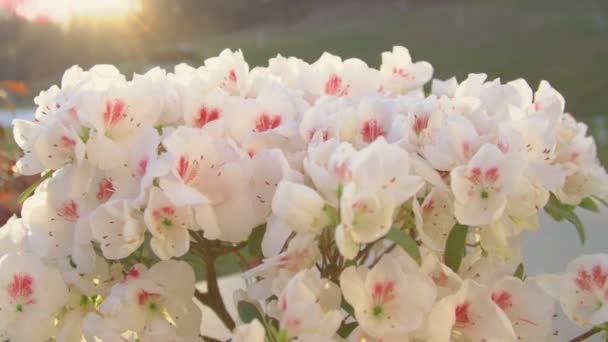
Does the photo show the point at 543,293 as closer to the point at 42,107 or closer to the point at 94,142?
the point at 94,142

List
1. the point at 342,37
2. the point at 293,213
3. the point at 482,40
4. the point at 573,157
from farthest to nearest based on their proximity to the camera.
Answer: the point at 342,37 < the point at 482,40 < the point at 573,157 < the point at 293,213

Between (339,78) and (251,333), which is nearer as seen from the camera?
(251,333)

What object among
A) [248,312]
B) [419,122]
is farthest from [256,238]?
[419,122]

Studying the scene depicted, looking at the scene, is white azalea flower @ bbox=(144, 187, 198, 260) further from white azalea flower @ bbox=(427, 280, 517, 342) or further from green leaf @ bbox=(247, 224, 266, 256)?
white azalea flower @ bbox=(427, 280, 517, 342)

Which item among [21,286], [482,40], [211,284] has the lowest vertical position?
[482,40]

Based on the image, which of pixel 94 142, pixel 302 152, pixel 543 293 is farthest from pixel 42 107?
pixel 543 293

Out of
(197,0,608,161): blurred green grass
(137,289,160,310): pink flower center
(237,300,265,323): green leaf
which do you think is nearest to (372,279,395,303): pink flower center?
(237,300,265,323): green leaf

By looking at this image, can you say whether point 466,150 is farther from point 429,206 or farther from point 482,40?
point 482,40

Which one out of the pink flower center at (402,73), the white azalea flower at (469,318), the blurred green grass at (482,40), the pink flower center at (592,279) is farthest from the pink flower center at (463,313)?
the blurred green grass at (482,40)
